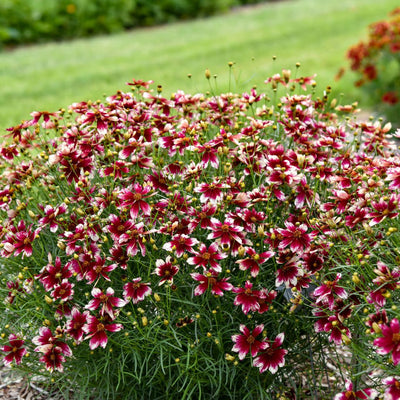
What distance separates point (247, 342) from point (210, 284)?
285 mm

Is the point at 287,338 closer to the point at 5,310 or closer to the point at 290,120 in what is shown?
the point at 290,120

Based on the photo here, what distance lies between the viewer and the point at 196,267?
2.17 m

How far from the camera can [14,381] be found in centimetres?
291

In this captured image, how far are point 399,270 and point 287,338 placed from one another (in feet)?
2.14

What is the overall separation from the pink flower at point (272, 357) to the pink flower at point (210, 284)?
305mm

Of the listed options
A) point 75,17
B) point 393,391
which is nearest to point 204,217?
point 393,391

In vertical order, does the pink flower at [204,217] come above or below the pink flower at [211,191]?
below

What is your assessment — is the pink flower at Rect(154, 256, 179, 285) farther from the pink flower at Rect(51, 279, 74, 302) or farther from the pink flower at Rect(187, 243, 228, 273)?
the pink flower at Rect(51, 279, 74, 302)

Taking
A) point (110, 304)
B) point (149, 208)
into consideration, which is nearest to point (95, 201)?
point (149, 208)

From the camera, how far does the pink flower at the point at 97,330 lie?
7.02 feet

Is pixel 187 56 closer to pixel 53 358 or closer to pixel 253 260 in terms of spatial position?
pixel 253 260

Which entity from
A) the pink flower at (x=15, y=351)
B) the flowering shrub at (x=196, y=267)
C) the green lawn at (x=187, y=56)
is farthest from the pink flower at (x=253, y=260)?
the green lawn at (x=187, y=56)

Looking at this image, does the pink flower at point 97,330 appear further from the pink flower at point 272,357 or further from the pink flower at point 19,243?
the pink flower at point 272,357

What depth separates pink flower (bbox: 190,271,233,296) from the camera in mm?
2170
